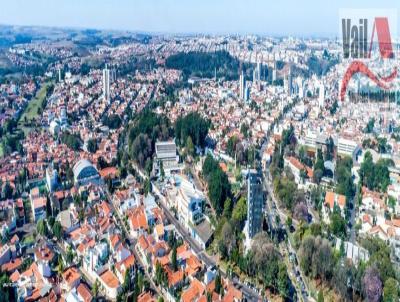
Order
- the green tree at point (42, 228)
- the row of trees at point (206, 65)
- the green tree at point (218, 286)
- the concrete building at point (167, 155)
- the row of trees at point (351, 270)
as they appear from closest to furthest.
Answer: the row of trees at point (351, 270) < the green tree at point (218, 286) < the green tree at point (42, 228) < the concrete building at point (167, 155) < the row of trees at point (206, 65)

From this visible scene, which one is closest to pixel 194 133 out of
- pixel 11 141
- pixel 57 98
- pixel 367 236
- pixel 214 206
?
pixel 214 206

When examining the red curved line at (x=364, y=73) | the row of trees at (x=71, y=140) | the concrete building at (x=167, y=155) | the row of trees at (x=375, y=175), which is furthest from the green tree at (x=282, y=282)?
the red curved line at (x=364, y=73)

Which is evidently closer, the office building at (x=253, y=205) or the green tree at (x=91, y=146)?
the office building at (x=253, y=205)

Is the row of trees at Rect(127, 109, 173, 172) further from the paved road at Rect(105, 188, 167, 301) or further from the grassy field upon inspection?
the grassy field

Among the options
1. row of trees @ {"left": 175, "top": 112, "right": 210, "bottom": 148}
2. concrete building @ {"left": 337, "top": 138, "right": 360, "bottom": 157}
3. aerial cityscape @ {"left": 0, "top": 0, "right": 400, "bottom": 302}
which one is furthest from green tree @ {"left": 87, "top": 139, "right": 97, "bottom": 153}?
concrete building @ {"left": 337, "top": 138, "right": 360, "bottom": 157}

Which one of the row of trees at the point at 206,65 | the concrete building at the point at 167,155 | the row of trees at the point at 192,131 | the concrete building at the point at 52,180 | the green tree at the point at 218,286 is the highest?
the row of trees at the point at 206,65

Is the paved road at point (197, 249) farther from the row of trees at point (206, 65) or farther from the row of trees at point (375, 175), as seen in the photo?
the row of trees at point (206, 65)

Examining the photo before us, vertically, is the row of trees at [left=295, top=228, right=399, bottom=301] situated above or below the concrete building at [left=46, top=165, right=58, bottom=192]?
below

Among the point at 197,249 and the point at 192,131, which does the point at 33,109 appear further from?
the point at 197,249

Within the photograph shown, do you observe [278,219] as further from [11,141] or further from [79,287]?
[11,141]
